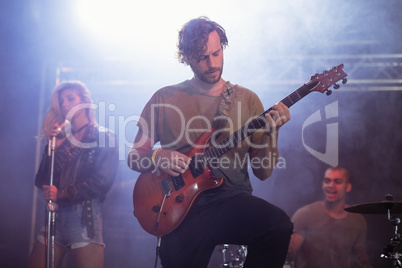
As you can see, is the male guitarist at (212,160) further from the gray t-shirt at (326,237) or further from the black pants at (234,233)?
the gray t-shirt at (326,237)

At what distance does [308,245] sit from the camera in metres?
4.35

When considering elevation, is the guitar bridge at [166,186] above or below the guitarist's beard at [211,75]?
below

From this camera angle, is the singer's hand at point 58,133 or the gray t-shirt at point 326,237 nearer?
the singer's hand at point 58,133

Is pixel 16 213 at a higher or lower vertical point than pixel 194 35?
lower

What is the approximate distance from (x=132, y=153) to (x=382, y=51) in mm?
3273

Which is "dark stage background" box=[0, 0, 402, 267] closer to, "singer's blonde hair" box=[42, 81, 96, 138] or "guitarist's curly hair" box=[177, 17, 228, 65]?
"singer's blonde hair" box=[42, 81, 96, 138]

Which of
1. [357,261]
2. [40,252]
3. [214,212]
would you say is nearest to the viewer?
[214,212]

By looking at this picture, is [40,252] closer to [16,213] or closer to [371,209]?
[16,213]

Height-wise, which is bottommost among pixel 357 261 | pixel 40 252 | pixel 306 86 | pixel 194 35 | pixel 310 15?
pixel 357 261

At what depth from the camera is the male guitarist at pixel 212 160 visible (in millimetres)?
2311

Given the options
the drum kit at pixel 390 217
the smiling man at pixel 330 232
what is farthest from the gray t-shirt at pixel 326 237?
the drum kit at pixel 390 217

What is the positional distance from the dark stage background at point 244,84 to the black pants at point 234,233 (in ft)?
6.65

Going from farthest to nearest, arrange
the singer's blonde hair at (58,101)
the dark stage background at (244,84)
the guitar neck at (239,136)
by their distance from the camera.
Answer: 1. the dark stage background at (244,84)
2. the singer's blonde hair at (58,101)
3. the guitar neck at (239,136)

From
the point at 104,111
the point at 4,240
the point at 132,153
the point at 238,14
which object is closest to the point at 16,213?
the point at 4,240
